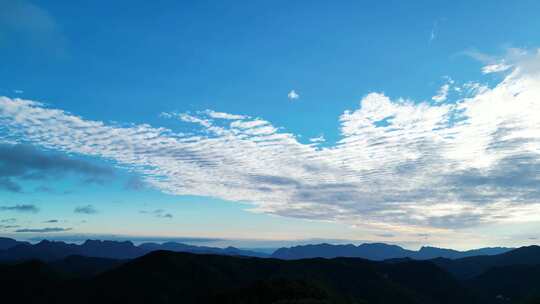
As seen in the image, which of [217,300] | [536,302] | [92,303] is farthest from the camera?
[92,303]

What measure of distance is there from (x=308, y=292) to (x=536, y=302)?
104447 millimetres

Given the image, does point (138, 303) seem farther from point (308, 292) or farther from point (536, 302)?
point (536, 302)

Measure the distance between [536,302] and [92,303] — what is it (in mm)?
196739

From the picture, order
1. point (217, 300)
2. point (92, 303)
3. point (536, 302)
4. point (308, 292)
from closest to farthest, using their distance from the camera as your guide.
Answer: point (308, 292) → point (217, 300) → point (536, 302) → point (92, 303)

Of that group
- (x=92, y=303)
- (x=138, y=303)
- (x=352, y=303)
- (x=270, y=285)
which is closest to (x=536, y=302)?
(x=352, y=303)

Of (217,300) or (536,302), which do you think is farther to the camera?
(536,302)

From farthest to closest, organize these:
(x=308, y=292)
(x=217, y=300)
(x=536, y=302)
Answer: (x=536, y=302) < (x=217, y=300) < (x=308, y=292)

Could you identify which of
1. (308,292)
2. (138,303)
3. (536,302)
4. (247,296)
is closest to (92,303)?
(138,303)

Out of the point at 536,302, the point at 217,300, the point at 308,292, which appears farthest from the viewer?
the point at 536,302

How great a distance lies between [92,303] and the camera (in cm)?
19825

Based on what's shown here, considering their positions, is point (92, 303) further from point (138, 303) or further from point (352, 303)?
point (352, 303)

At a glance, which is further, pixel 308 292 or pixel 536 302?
pixel 536 302

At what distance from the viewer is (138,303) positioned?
199 meters

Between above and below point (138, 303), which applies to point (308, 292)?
above
